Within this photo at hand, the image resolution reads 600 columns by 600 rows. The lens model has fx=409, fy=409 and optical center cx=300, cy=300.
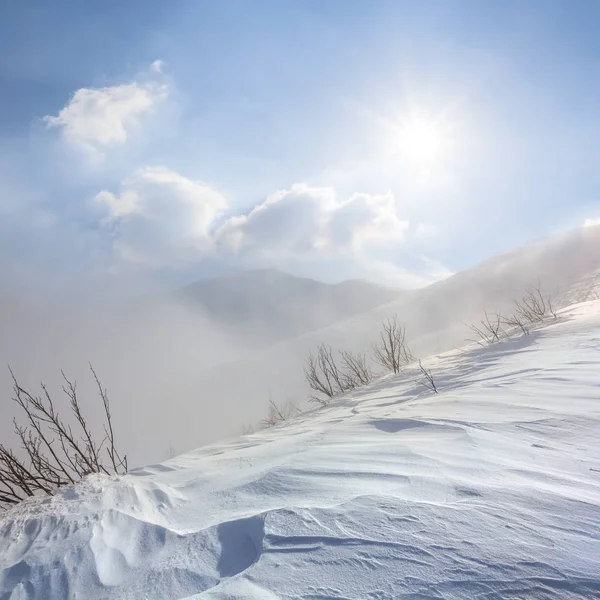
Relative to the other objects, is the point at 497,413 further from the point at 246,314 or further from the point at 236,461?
the point at 246,314

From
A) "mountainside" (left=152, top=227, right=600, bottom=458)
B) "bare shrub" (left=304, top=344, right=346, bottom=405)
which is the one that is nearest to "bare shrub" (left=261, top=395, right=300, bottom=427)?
"bare shrub" (left=304, top=344, right=346, bottom=405)

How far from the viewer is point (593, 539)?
3.79 feet

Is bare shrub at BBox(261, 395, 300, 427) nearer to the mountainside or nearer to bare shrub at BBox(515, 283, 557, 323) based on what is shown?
bare shrub at BBox(515, 283, 557, 323)

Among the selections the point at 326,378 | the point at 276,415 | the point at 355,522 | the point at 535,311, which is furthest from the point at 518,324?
the point at 276,415

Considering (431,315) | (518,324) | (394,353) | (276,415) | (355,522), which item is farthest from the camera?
(431,315)

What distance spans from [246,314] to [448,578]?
3941 inches

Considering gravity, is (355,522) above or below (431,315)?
below

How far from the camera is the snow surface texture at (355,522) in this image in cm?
110

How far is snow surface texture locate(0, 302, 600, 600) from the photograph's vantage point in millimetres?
1096

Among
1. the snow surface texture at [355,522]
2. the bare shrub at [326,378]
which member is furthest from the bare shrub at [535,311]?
the snow surface texture at [355,522]

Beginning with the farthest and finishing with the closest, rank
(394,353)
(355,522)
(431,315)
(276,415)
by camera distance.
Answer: (431,315) < (276,415) < (394,353) < (355,522)

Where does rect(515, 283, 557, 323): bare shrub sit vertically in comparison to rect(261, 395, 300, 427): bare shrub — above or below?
above

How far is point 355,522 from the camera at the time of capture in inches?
53.4

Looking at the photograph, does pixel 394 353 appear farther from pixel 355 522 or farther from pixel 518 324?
pixel 355 522
